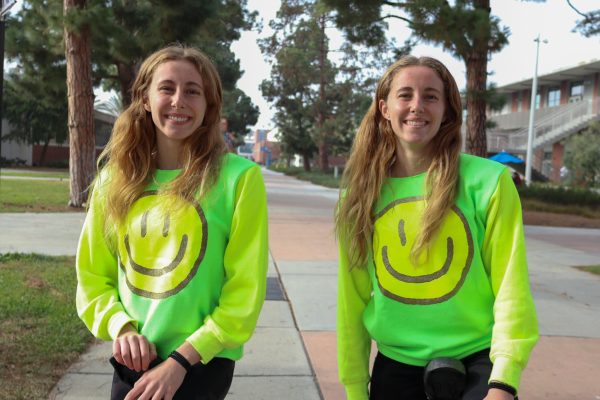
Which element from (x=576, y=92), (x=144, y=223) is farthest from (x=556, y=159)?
(x=144, y=223)

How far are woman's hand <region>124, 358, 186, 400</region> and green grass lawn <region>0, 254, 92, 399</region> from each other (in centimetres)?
188

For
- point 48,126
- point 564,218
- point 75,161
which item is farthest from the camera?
point 48,126

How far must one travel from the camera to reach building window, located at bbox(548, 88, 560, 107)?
43656 millimetres

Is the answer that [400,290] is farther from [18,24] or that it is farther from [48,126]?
[48,126]

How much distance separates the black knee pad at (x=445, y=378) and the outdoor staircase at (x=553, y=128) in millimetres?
39273

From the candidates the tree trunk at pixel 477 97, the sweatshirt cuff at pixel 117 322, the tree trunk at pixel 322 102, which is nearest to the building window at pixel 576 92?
the tree trunk at pixel 322 102

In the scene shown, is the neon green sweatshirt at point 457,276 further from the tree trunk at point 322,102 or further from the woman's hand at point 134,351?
the tree trunk at point 322,102

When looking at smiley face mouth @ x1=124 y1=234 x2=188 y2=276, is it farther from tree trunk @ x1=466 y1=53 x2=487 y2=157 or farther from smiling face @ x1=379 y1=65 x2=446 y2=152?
tree trunk @ x1=466 y1=53 x2=487 y2=157

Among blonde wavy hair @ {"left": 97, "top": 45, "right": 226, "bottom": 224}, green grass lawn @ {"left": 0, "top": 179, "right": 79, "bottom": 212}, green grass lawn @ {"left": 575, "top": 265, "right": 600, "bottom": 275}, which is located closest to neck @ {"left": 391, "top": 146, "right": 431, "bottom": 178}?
blonde wavy hair @ {"left": 97, "top": 45, "right": 226, "bottom": 224}

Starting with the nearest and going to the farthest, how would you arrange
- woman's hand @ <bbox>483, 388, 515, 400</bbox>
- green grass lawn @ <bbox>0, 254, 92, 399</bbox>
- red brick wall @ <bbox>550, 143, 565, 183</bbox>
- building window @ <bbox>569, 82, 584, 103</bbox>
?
1. woman's hand @ <bbox>483, 388, 515, 400</bbox>
2. green grass lawn @ <bbox>0, 254, 92, 399</bbox>
3. red brick wall @ <bbox>550, 143, 565, 183</bbox>
4. building window @ <bbox>569, 82, 584, 103</bbox>

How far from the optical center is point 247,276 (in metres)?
1.83

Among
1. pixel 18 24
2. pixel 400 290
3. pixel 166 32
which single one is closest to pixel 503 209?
pixel 400 290

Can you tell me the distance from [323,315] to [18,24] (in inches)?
648

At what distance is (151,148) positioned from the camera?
83.4 inches
